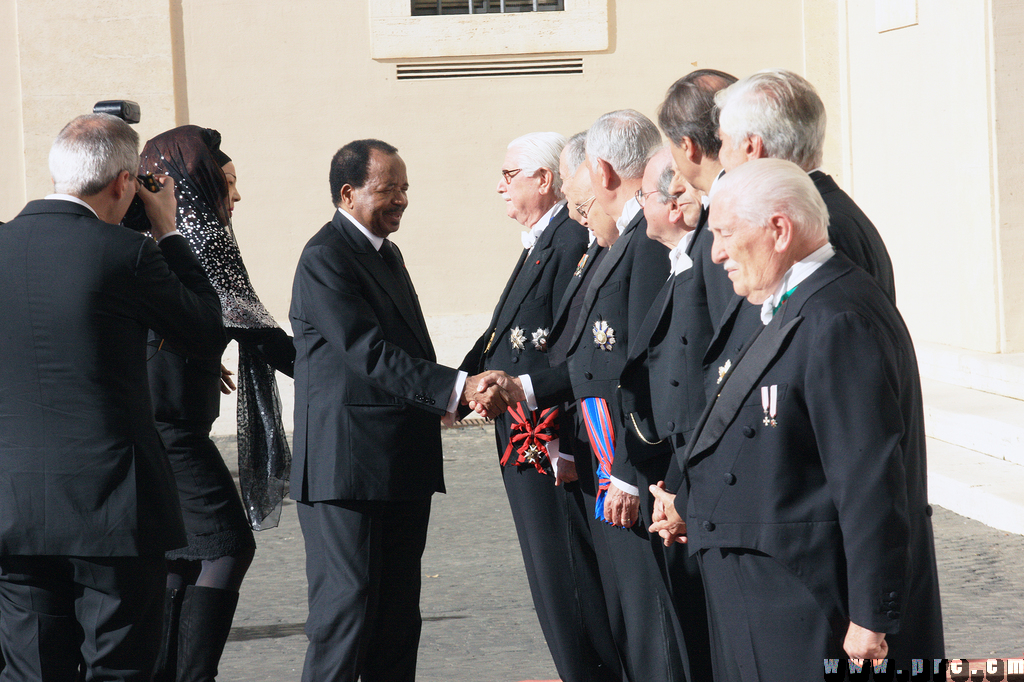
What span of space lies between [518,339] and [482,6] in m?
7.65

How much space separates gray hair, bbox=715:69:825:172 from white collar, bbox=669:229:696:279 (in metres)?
0.46

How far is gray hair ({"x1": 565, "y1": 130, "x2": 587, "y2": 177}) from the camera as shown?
3.99m

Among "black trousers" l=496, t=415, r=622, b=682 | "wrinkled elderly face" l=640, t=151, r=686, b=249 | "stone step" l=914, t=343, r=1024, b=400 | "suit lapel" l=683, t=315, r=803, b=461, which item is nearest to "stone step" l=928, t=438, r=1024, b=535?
"stone step" l=914, t=343, r=1024, b=400

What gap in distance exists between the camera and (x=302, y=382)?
3.84 metres

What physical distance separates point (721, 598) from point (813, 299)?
67 cm

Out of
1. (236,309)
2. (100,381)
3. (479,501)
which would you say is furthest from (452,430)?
(100,381)

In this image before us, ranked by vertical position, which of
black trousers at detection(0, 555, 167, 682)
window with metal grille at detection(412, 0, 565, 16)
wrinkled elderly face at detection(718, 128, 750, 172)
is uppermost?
window with metal grille at detection(412, 0, 565, 16)

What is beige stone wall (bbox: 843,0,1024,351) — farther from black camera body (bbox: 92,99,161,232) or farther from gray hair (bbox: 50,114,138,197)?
gray hair (bbox: 50,114,138,197)

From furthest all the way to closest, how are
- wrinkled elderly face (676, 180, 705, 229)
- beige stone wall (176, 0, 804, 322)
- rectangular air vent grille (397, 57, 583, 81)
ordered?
rectangular air vent grille (397, 57, 583, 81)
beige stone wall (176, 0, 804, 322)
wrinkled elderly face (676, 180, 705, 229)

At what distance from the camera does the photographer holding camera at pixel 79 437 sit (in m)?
2.83

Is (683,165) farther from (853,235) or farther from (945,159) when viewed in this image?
(945,159)

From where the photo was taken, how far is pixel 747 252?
2.35 meters

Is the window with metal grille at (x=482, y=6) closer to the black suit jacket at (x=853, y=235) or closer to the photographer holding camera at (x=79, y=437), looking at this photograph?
the photographer holding camera at (x=79, y=437)

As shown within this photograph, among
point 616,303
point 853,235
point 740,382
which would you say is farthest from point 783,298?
point 616,303
